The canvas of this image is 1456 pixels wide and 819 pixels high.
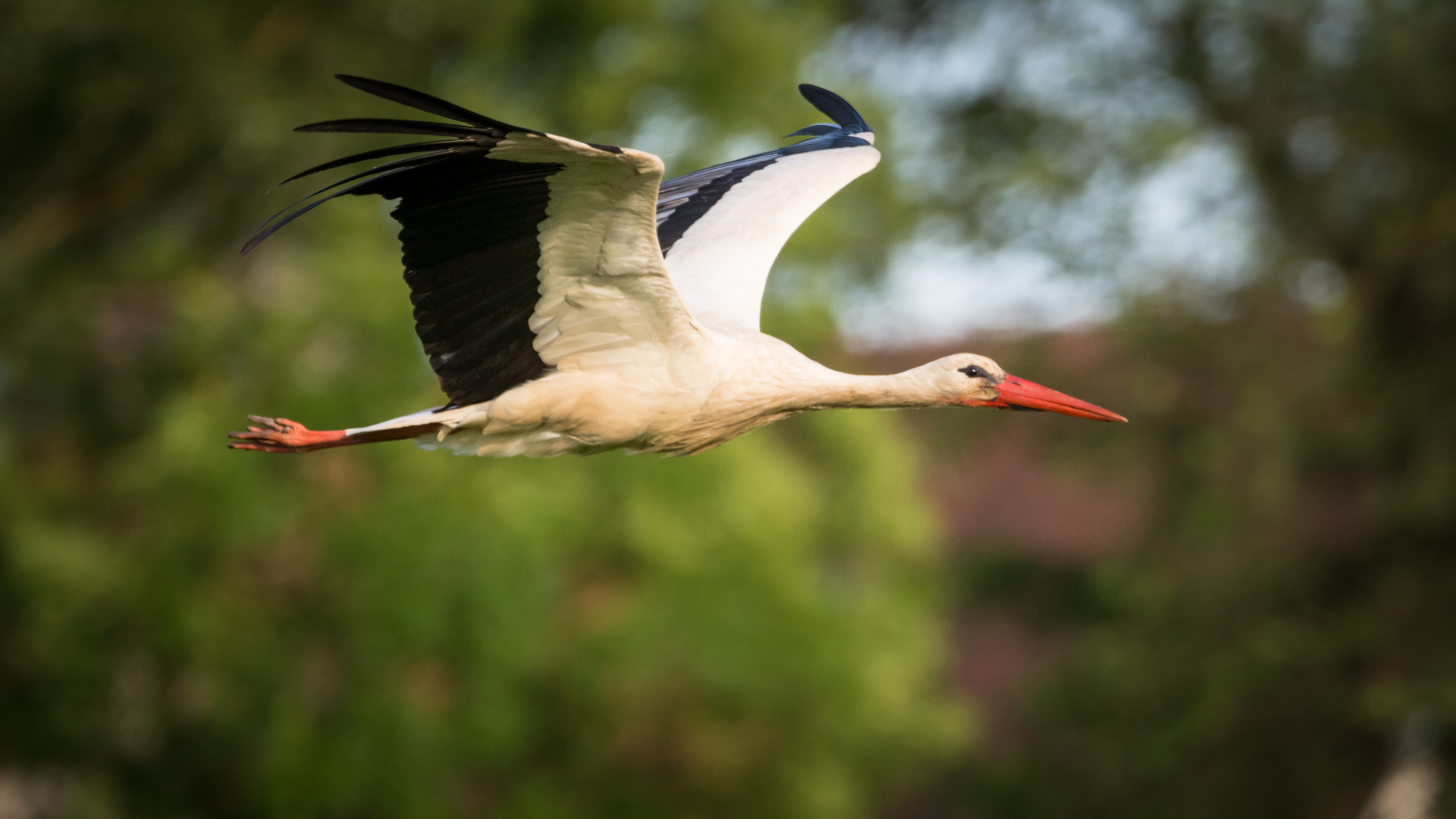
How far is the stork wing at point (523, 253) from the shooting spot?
14.7 ft

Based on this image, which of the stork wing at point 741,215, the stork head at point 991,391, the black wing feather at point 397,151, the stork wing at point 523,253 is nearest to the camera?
the black wing feather at point 397,151

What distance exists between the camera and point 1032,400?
5.78 meters

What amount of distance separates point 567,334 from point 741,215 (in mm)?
1520

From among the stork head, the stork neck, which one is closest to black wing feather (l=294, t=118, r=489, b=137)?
the stork neck

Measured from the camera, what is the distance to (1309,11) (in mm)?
16641

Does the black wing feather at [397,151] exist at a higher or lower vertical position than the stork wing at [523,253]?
higher

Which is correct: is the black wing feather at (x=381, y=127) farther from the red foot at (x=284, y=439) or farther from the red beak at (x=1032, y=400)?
the red beak at (x=1032, y=400)

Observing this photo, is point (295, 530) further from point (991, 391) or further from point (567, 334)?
point (991, 391)

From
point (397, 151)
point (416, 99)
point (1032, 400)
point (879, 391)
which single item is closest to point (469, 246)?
point (397, 151)

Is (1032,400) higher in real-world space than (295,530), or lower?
lower

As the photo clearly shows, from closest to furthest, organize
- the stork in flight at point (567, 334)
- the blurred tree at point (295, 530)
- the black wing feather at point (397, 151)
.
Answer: the black wing feather at point (397, 151) < the stork in flight at point (567, 334) < the blurred tree at point (295, 530)

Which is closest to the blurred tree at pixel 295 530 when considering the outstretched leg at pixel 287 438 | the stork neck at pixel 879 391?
the outstretched leg at pixel 287 438

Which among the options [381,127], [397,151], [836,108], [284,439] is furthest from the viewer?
[836,108]

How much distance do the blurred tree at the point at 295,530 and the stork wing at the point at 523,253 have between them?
28.7 feet
